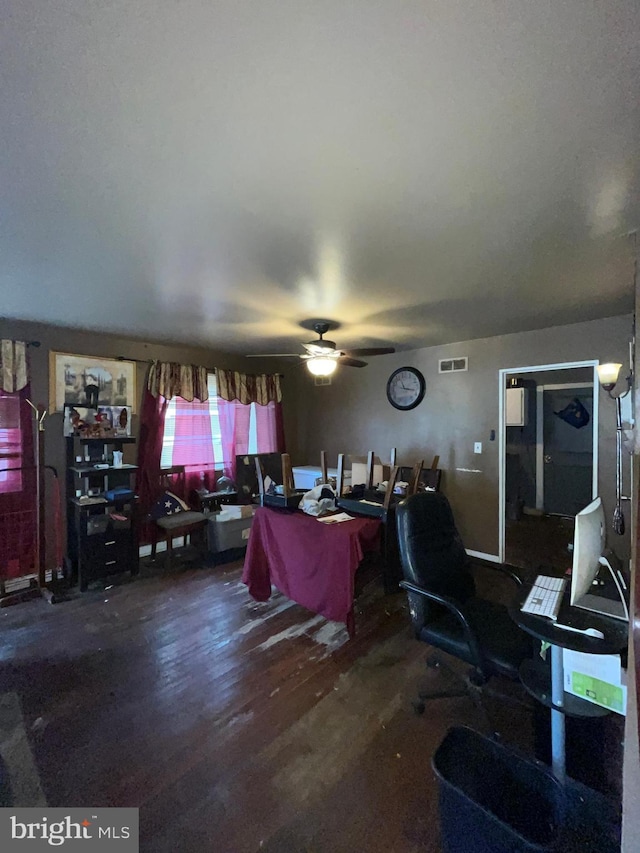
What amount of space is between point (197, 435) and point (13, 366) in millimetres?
1877

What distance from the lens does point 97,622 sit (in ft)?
9.07

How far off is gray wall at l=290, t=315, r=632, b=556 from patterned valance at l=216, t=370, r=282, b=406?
70 cm

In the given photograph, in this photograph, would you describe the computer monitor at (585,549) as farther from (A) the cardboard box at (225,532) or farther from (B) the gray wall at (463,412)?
(A) the cardboard box at (225,532)

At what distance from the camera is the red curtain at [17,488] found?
3275mm

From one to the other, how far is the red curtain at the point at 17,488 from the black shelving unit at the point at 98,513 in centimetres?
30

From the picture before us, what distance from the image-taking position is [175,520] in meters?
3.89

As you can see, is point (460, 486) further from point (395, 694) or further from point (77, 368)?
point (77, 368)

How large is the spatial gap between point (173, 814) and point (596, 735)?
1702mm

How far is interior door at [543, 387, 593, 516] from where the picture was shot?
5773mm

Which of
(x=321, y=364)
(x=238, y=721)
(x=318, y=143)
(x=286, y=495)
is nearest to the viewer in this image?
(x=318, y=143)

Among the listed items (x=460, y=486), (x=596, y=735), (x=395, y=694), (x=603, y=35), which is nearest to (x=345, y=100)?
(x=603, y=35)

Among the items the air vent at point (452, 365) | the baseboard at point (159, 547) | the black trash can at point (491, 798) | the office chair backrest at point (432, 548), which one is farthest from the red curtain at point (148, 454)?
the black trash can at point (491, 798)

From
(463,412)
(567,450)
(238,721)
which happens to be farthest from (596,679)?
(567,450)

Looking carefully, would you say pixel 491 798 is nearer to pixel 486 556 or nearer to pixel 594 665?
pixel 594 665
